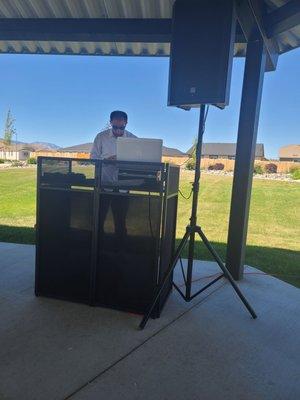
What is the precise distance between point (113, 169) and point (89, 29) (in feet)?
6.16

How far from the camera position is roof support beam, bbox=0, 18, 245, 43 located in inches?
141

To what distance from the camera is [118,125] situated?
311 cm

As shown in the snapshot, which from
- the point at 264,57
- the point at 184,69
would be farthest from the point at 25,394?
the point at 264,57

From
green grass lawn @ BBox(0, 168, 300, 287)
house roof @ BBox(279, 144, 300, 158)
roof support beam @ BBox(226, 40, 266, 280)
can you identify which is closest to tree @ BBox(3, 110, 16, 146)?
green grass lawn @ BBox(0, 168, 300, 287)

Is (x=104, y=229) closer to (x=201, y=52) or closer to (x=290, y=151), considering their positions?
(x=201, y=52)

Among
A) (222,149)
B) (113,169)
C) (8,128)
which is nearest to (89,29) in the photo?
(113,169)

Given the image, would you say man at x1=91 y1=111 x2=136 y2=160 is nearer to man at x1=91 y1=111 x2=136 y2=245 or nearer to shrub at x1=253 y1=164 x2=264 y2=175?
man at x1=91 y1=111 x2=136 y2=245

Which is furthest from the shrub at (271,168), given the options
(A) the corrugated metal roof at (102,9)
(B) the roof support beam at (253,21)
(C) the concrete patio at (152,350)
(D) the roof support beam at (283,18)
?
(C) the concrete patio at (152,350)

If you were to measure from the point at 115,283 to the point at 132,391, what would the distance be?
0.99 metres

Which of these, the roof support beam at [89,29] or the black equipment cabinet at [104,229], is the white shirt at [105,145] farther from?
the roof support beam at [89,29]

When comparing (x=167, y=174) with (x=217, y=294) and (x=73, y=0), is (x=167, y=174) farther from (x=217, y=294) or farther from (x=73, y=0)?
(x=73, y=0)

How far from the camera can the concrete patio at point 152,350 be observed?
5.71 ft

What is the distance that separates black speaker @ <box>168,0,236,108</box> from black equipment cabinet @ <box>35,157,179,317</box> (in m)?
0.59

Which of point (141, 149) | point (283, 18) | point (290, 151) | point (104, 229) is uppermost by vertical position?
point (290, 151)
